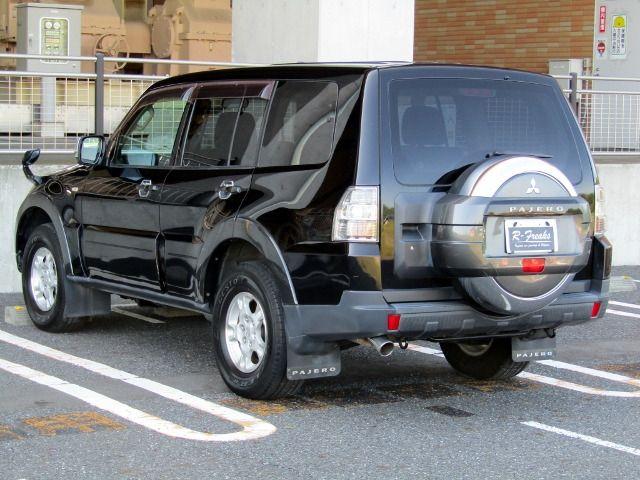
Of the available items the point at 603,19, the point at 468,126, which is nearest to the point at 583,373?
the point at 468,126

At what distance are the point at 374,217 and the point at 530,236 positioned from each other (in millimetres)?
823

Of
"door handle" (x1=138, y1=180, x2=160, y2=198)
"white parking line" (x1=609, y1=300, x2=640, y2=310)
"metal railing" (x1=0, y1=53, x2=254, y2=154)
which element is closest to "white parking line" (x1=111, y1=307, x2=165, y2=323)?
"metal railing" (x1=0, y1=53, x2=254, y2=154)

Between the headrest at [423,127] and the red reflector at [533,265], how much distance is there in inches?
29.1

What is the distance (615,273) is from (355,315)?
7549mm

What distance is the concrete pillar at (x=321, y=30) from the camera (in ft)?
42.9

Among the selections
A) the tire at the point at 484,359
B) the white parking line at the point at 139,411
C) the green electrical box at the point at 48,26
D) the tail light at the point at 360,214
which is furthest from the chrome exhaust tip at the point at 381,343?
the green electrical box at the point at 48,26

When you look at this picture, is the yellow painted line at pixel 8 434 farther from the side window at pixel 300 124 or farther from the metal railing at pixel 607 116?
the metal railing at pixel 607 116

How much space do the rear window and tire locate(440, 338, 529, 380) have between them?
1.22 meters

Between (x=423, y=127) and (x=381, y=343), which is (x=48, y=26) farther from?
(x=381, y=343)

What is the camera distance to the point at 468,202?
243 inches

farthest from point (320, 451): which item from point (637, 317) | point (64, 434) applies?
point (637, 317)

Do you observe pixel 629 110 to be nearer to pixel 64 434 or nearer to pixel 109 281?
pixel 109 281

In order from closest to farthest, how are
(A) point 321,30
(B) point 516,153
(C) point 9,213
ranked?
1. (B) point 516,153
2. (C) point 9,213
3. (A) point 321,30

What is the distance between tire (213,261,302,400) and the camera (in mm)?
6566
